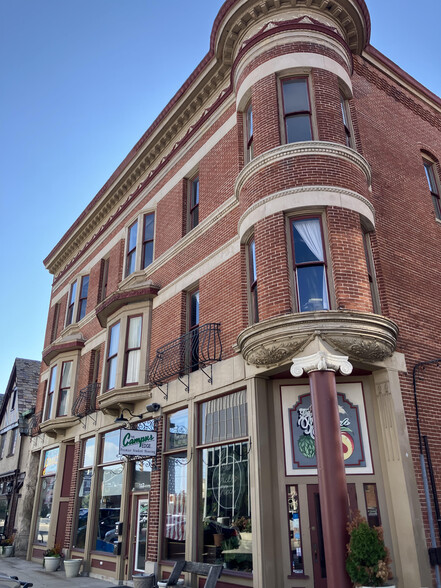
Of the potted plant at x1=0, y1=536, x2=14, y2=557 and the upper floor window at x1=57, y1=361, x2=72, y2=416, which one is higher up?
the upper floor window at x1=57, y1=361, x2=72, y2=416

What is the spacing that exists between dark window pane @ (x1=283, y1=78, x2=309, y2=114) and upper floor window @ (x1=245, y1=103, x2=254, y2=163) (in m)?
1.29

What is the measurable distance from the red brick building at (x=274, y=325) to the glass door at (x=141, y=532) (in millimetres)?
56

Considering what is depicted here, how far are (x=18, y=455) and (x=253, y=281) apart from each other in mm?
19341

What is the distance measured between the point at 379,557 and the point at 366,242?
644cm

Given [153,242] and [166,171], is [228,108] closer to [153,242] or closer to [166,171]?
[166,171]

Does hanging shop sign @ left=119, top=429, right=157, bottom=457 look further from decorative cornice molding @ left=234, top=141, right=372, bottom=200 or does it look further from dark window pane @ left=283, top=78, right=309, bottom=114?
dark window pane @ left=283, top=78, right=309, bottom=114

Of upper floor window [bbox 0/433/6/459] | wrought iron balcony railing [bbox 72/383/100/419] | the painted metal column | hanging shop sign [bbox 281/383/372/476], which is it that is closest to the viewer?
the painted metal column

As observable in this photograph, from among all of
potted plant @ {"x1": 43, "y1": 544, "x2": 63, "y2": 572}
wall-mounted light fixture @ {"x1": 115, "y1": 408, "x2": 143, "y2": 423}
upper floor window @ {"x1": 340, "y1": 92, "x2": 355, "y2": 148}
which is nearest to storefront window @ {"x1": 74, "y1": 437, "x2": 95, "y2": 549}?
potted plant @ {"x1": 43, "y1": 544, "x2": 63, "y2": 572}

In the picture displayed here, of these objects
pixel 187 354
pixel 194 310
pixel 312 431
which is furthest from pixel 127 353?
pixel 312 431

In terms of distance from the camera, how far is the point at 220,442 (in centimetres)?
1112

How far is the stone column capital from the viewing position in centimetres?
863

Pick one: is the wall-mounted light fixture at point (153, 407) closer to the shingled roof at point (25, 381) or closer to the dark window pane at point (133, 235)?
the dark window pane at point (133, 235)

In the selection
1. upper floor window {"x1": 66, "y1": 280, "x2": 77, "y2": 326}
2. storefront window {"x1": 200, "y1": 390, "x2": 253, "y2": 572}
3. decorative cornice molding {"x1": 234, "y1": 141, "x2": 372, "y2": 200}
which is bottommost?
storefront window {"x1": 200, "y1": 390, "x2": 253, "y2": 572}

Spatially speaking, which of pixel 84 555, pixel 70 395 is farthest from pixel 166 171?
pixel 84 555
